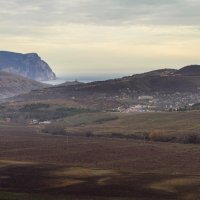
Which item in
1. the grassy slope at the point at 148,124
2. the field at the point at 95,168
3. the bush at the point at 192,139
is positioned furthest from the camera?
the grassy slope at the point at 148,124

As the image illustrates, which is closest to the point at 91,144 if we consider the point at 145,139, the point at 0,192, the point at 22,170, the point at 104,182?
the point at 145,139

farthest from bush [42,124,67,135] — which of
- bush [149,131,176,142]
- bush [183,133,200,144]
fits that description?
bush [183,133,200,144]

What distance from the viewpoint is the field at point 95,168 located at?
241ft

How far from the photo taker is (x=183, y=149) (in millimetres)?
128750

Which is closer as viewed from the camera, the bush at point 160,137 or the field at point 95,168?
the field at point 95,168

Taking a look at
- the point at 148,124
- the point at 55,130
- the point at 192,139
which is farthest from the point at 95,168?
the point at 148,124

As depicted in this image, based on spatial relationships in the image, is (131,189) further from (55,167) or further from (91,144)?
(91,144)

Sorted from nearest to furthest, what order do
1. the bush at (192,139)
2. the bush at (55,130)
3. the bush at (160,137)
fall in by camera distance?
the bush at (192,139) → the bush at (160,137) → the bush at (55,130)

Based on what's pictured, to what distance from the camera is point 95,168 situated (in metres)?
97.4

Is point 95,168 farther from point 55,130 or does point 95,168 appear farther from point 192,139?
point 55,130

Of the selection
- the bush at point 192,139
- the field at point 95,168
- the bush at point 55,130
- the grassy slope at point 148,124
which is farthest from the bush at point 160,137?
the bush at point 55,130

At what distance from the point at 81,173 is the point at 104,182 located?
8.58 meters

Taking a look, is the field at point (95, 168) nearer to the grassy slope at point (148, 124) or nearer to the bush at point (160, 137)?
the bush at point (160, 137)

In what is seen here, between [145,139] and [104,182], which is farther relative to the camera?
[145,139]
